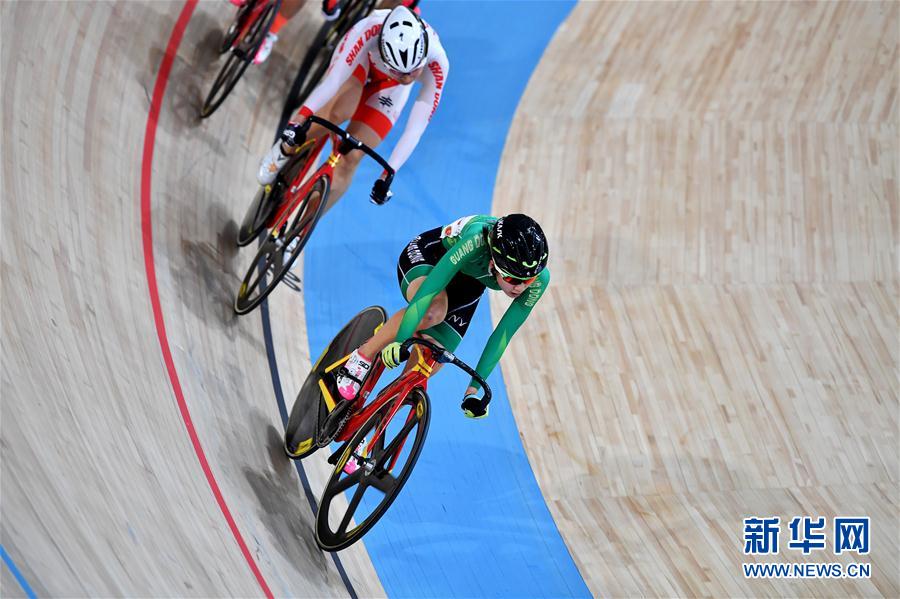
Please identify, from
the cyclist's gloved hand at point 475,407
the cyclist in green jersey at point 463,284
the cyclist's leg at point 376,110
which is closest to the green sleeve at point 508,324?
the cyclist in green jersey at point 463,284

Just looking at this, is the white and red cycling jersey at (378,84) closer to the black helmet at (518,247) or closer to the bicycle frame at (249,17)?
the bicycle frame at (249,17)

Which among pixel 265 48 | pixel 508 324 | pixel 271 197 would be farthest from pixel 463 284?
pixel 265 48

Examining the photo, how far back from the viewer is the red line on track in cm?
390

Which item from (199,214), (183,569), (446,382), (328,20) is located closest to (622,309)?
(446,382)

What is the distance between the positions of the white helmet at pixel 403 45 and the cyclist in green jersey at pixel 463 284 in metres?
0.92

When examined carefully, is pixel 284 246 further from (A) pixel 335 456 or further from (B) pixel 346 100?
(A) pixel 335 456

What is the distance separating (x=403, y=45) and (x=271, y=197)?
1172 millimetres

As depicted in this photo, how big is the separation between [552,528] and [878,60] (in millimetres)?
5164

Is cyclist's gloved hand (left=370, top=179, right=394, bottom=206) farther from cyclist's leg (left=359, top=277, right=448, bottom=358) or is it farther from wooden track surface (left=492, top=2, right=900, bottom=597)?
wooden track surface (left=492, top=2, right=900, bottom=597)

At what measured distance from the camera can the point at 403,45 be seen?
4.67 meters

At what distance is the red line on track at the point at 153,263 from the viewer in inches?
154

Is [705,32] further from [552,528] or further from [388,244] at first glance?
[552,528]

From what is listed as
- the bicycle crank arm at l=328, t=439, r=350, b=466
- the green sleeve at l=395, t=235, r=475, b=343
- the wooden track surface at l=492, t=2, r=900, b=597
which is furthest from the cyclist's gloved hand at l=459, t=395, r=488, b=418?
the wooden track surface at l=492, t=2, r=900, b=597

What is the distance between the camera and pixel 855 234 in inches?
273
